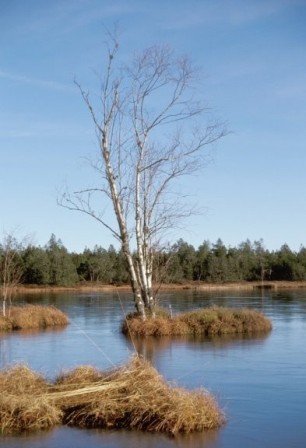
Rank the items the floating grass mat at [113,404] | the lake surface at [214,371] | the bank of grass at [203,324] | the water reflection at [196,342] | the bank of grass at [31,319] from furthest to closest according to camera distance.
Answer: the bank of grass at [31,319], the bank of grass at [203,324], the water reflection at [196,342], the floating grass mat at [113,404], the lake surface at [214,371]

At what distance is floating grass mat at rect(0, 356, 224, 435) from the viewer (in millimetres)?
8430

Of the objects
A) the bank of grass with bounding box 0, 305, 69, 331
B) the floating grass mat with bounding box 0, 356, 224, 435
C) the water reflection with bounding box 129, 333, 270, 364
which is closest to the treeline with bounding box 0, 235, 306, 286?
the bank of grass with bounding box 0, 305, 69, 331

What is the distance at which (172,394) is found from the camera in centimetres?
865

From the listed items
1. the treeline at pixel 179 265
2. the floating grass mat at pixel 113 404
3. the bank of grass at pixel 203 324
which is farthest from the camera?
the treeline at pixel 179 265

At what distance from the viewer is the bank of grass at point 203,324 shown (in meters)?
20.1

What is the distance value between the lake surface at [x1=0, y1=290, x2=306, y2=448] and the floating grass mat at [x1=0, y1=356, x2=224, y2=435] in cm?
26

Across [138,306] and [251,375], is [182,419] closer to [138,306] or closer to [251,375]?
[251,375]

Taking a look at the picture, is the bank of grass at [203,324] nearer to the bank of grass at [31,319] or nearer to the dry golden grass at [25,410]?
the bank of grass at [31,319]

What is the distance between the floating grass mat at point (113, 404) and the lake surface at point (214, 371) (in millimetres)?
258

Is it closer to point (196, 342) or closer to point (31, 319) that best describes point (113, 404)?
point (196, 342)

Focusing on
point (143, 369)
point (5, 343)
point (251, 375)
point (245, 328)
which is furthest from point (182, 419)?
point (245, 328)

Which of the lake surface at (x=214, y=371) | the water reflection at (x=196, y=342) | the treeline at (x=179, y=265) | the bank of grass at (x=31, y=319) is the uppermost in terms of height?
the treeline at (x=179, y=265)

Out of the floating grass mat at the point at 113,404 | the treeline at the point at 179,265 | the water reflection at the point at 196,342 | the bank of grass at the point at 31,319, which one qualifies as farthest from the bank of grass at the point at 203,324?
the treeline at the point at 179,265

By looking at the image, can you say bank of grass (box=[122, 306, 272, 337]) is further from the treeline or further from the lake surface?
the treeline
